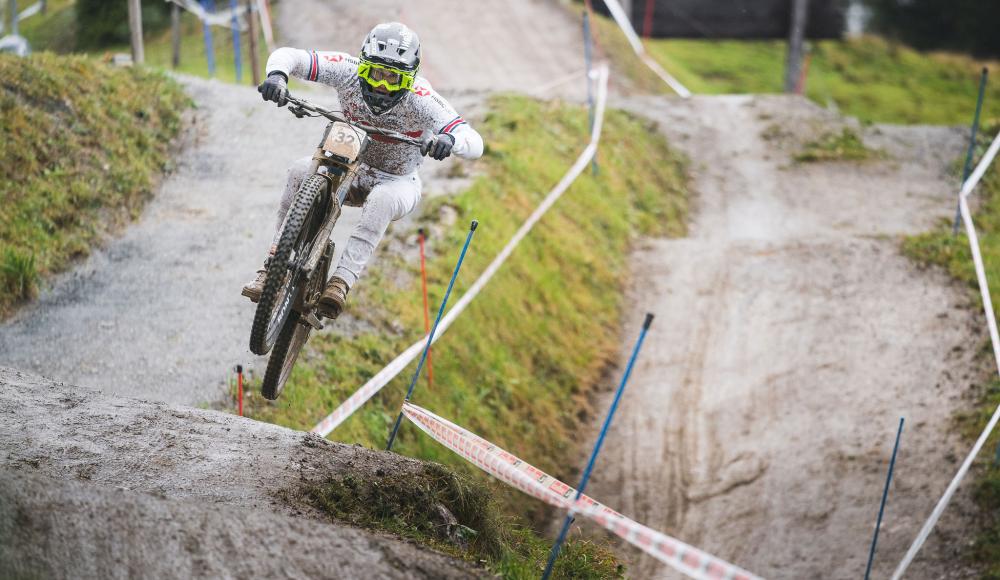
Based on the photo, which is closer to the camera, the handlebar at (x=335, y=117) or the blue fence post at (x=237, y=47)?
the handlebar at (x=335, y=117)

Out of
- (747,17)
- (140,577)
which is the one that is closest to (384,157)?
(140,577)

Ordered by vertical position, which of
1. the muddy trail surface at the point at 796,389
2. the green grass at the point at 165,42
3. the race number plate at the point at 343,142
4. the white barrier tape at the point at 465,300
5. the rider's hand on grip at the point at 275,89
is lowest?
the muddy trail surface at the point at 796,389

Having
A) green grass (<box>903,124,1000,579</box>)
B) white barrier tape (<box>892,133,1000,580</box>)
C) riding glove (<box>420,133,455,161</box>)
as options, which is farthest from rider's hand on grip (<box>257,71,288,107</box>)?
green grass (<box>903,124,1000,579</box>)

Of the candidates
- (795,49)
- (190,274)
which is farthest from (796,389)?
(795,49)

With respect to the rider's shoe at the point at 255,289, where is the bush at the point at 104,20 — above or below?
above

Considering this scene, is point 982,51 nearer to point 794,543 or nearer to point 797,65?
point 797,65

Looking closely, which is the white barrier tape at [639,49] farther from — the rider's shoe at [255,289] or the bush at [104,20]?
the rider's shoe at [255,289]

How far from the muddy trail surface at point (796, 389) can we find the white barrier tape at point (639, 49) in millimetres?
10159

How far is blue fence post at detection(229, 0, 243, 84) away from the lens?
65.2ft

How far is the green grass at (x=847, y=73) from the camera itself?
102 feet

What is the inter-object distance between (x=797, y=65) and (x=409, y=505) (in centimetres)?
2650

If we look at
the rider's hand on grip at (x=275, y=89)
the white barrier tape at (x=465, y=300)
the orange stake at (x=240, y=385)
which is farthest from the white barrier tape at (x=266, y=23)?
the rider's hand on grip at (x=275, y=89)

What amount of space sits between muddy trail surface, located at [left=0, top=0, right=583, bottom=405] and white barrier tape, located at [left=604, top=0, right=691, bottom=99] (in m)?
11.2

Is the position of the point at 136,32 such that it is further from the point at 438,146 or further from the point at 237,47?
the point at 438,146
